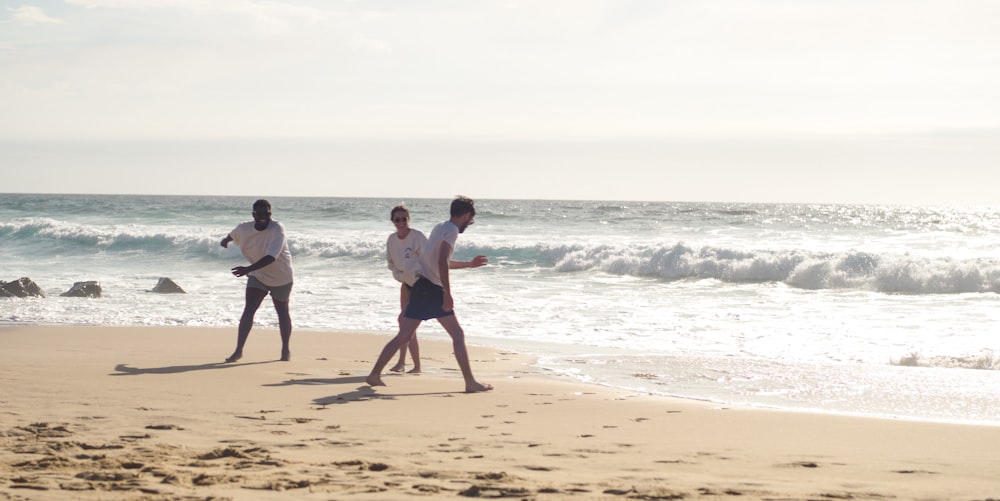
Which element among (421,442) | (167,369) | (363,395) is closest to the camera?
(421,442)

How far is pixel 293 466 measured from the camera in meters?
4.30

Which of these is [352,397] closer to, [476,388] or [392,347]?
[392,347]

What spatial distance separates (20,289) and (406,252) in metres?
9.74

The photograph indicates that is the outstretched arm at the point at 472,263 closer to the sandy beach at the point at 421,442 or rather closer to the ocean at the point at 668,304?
the sandy beach at the point at 421,442

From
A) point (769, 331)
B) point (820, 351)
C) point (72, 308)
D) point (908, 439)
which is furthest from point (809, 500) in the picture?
point (72, 308)

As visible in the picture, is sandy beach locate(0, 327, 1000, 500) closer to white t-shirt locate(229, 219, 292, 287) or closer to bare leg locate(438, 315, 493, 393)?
bare leg locate(438, 315, 493, 393)

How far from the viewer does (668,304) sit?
49.9ft

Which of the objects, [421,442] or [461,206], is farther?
[461,206]

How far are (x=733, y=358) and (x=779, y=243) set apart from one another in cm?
2248

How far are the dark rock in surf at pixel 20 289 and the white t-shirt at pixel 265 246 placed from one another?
814cm

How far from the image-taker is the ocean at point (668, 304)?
789cm

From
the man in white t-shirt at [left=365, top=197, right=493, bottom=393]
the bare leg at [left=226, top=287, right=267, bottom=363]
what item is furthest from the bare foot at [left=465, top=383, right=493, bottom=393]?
the bare leg at [left=226, top=287, right=267, bottom=363]

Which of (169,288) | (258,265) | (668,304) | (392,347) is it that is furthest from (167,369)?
(668,304)

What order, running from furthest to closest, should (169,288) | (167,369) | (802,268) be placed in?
(802,268)
(169,288)
(167,369)
